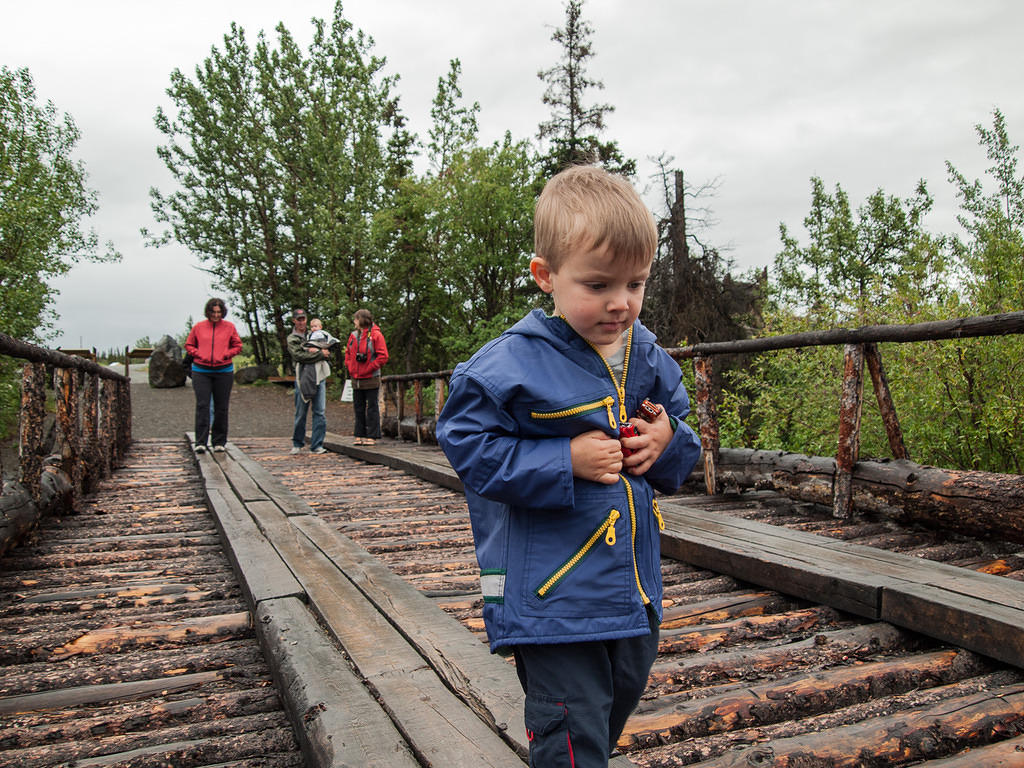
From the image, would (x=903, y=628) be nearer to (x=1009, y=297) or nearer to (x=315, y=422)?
(x=1009, y=297)

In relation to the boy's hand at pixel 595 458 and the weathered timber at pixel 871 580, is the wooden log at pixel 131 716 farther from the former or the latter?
the weathered timber at pixel 871 580

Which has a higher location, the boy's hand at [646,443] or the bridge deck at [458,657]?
the boy's hand at [646,443]

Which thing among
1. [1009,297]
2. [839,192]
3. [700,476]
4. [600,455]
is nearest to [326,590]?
[600,455]

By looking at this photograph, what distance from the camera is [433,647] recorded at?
8.05ft

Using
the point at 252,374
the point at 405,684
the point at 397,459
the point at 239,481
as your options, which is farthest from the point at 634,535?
the point at 252,374

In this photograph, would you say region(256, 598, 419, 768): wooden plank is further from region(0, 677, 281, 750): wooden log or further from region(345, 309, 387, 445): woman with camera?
region(345, 309, 387, 445): woman with camera

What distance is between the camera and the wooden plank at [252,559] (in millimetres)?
3148

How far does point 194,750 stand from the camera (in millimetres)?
2078

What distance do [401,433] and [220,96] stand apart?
23767mm

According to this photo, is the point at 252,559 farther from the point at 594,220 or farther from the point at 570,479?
the point at 594,220

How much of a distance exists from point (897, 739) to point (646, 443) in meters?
1.25

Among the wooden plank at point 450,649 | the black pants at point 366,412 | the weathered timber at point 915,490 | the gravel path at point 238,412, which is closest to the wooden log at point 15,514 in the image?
the wooden plank at point 450,649

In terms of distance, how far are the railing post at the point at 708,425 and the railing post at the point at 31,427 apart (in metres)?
4.80

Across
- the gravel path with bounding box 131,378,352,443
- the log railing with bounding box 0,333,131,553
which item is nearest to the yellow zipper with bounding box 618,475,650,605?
the log railing with bounding box 0,333,131,553
